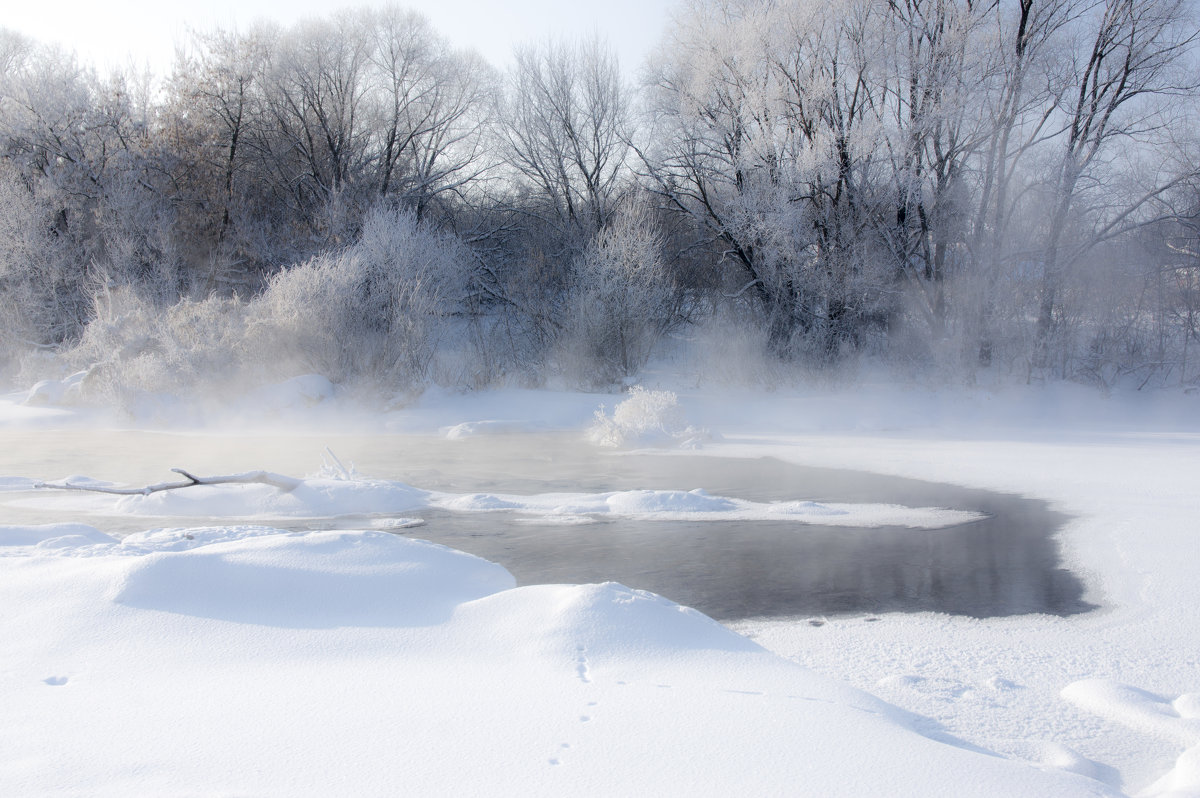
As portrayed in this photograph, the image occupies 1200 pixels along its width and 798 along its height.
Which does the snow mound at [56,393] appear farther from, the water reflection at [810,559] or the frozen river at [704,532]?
the water reflection at [810,559]

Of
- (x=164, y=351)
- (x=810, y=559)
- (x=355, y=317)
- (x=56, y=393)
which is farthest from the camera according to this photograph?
(x=355, y=317)

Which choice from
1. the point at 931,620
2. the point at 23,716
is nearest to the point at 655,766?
the point at 23,716

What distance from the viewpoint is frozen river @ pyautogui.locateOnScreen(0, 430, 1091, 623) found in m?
6.11

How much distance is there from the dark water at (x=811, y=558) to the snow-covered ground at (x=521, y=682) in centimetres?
37

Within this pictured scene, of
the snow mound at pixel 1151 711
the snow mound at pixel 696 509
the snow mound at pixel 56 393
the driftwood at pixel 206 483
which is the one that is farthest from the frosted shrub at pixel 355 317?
the snow mound at pixel 1151 711

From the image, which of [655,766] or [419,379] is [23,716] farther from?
[419,379]

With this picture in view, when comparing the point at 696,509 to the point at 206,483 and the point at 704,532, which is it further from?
the point at 206,483

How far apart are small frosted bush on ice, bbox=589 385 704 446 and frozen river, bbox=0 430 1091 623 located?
3.53 feet

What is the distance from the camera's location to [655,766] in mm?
2783

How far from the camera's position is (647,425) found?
583 inches

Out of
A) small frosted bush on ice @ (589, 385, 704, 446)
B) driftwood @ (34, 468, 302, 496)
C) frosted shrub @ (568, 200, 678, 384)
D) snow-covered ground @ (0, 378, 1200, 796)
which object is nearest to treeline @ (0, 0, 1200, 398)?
frosted shrub @ (568, 200, 678, 384)

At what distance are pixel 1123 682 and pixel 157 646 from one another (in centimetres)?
473

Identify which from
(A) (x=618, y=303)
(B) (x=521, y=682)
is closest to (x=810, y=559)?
(B) (x=521, y=682)

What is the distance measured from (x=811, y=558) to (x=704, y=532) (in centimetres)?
126
